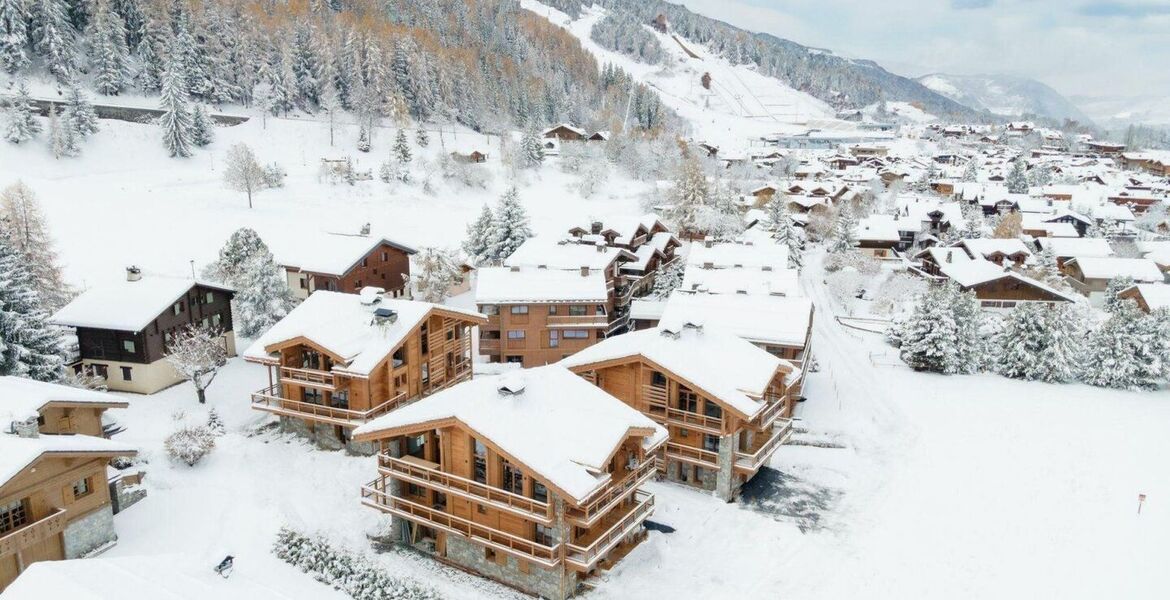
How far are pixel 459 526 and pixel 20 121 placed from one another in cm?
7040

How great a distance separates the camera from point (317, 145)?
92125 mm

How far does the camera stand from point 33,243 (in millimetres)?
43938

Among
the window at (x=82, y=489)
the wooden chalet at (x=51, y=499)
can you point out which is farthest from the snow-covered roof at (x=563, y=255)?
the window at (x=82, y=489)

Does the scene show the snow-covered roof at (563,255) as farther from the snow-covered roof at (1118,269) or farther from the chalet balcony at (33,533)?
the snow-covered roof at (1118,269)

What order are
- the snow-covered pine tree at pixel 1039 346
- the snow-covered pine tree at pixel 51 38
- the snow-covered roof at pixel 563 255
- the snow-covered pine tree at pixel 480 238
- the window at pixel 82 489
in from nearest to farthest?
the window at pixel 82 489 < the snow-covered pine tree at pixel 1039 346 < the snow-covered roof at pixel 563 255 < the snow-covered pine tree at pixel 480 238 < the snow-covered pine tree at pixel 51 38

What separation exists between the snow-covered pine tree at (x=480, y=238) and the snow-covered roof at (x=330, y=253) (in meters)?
11.0

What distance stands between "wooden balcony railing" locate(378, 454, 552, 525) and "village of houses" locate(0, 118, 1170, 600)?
0.33 feet

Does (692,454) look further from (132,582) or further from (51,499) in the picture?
(51,499)

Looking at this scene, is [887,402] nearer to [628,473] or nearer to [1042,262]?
[628,473]

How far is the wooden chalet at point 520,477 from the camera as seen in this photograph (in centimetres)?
2159

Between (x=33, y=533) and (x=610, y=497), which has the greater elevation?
(x=610, y=497)

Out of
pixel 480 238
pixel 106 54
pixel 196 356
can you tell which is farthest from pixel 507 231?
pixel 106 54

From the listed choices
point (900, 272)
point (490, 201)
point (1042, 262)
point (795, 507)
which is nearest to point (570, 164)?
point (490, 201)

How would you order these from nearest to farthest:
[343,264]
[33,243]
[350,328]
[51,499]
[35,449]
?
1. [35,449]
2. [51,499]
3. [350,328]
4. [33,243]
5. [343,264]
